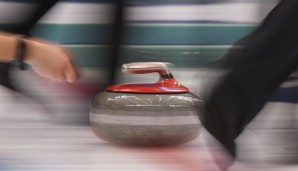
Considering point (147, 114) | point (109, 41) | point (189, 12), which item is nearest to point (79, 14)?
point (109, 41)

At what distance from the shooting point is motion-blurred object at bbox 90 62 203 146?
2.42 feet

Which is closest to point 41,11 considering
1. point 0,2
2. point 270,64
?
point 0,2

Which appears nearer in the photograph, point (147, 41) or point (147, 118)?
point (147, 118)

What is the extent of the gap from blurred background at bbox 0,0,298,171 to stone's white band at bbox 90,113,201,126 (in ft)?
0.46

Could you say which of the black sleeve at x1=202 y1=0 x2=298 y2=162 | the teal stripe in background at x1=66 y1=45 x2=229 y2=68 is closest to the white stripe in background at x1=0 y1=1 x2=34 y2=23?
the teal stripe in background at x1=66 y1=45 x2=229 y2=68

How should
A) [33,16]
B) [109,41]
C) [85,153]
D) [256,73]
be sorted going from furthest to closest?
[109,41], [33,16], [85,153], [256,73]

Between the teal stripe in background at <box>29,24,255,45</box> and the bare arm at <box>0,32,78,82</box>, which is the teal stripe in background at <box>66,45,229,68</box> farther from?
the bare arm at <box>0,32,78,82</box>

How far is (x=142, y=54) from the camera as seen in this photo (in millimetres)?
1387

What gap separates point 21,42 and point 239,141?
379mm

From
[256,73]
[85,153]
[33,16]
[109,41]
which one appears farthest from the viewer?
[109,41]

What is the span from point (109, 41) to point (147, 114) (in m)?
0.64

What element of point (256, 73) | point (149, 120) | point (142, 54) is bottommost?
point (142, 54)

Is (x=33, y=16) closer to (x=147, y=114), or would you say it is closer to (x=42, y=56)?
(x=42, y=56)

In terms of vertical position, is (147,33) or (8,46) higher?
(8,46)
